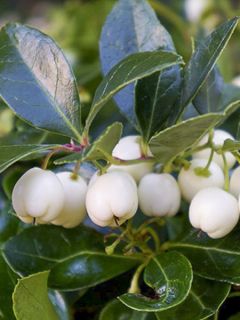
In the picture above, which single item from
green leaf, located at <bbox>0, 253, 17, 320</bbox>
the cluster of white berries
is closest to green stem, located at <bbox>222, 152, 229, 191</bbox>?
the cluster of white berries

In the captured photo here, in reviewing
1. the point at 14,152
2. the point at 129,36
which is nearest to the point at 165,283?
the point at 14,152

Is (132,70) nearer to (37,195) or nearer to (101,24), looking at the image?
(37,195)

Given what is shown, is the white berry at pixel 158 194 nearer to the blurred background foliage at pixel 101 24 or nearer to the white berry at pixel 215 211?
the white berry at pixel 215 211

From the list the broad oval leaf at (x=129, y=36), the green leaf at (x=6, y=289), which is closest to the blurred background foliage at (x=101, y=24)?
the broad oval leaf at (x=129, y=36)

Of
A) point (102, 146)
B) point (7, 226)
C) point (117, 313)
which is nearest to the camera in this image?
point (102, 146)

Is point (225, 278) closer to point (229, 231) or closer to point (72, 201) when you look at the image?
point (229, 231)

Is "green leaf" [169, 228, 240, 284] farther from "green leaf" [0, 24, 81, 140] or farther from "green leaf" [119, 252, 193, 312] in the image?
"green leaf" [0, 24, 81, 140]
